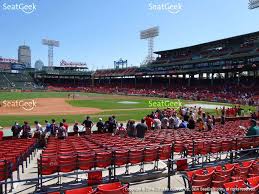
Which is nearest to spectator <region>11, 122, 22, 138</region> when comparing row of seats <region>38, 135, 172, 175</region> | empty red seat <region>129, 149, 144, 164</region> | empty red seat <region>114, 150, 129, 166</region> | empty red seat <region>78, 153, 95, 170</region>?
row of seats <region>38, 135, 172, 175</region>

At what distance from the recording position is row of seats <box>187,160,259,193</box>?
7.65 m

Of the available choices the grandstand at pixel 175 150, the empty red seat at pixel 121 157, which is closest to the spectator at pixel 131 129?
the grandstand at pixel 175 150

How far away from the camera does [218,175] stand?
8031mm

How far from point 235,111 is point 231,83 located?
143 feet

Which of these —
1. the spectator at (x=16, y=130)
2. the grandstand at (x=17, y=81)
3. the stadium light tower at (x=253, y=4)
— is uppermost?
the stadium light tower at (x=253, y=4)

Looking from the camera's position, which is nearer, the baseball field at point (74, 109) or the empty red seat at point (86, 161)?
the empty red seat at point (86, 161)

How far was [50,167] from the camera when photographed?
29.7 ft

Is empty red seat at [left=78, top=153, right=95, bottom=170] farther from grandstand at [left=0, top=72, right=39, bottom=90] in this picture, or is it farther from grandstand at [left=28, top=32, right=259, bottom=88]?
grandstand at [left=0, top=72, right=39, bottom=90]

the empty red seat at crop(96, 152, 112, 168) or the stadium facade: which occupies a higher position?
the stadium facade

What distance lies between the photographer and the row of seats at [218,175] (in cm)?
765

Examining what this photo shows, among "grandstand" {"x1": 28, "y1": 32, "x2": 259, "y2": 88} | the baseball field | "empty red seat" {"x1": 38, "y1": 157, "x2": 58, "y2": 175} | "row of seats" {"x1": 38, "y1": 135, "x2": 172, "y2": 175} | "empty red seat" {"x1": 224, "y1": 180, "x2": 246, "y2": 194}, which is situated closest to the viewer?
"empty red seat" {"x1": 224, "y1": 180, "x2": 246, "y2": 194}

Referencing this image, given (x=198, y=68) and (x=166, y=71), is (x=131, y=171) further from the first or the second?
(x=166, y=71)

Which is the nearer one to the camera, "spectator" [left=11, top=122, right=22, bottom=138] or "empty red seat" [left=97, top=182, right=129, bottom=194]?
"empty red seat" [left=97, top=182, right=129, bottom=194]
